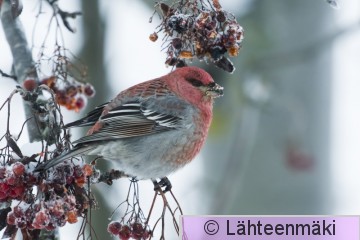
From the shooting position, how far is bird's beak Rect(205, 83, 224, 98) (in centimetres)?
368

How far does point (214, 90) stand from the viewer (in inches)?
147

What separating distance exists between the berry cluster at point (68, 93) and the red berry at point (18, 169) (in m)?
0.81

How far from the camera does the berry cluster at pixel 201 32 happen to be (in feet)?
10.2

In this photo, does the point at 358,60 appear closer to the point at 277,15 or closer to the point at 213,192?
the point at 277,15

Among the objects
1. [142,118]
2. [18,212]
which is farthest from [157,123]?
[18,212]

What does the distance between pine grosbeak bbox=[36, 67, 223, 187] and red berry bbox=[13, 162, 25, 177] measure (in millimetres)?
668

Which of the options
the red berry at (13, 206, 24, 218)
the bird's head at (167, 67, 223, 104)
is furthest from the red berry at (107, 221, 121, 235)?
the bird's head at (167, 67, 223, 104)

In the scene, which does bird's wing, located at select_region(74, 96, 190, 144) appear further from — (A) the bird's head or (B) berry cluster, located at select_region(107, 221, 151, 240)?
(B) berry cluster, located at select_region(107, 221, 151, 240)

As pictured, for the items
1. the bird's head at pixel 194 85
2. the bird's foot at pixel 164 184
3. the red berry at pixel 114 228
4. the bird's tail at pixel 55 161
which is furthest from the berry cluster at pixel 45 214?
the bird's head at pixel 194 85

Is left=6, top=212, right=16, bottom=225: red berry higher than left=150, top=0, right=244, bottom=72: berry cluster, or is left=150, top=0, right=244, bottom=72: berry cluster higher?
left=150, top=0, right=244, bottom=72: berry cluster

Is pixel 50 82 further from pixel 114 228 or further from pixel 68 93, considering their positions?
pixel 114 228

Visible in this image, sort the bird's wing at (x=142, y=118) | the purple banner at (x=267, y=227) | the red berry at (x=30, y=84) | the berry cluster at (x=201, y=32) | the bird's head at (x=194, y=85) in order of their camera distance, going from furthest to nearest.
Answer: the bird's head at (x=194, y=85) → the bird's wing at (x=142, y=118) → the red berry at (x=30, y=84) → the berry cluster at (x=201, y=32) → the purple banner at (x=267, y=227)

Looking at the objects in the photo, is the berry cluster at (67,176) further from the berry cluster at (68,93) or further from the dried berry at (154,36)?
the berry cluster at (68,93)

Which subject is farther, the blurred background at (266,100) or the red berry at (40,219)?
the blurred background at (266,100)
